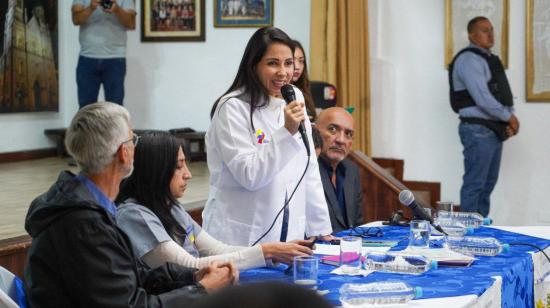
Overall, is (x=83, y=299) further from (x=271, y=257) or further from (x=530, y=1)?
(x=530, y=1)

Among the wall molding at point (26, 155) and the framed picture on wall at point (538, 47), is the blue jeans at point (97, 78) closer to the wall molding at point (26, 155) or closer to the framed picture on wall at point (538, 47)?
the wall molding at point (26, 155)

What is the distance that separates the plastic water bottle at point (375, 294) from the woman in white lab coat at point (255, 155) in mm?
743

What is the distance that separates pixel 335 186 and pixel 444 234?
782mm

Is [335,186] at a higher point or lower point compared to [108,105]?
lower

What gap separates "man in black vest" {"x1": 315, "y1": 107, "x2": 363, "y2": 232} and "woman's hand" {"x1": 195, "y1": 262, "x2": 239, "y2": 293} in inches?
55.7

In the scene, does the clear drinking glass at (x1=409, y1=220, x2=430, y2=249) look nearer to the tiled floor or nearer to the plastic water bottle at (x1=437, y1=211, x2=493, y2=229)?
the plastic water bottle at (x1=437, y1=211, x2=493, y2=229)

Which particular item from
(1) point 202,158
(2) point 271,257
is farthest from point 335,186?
(1) point 202,158

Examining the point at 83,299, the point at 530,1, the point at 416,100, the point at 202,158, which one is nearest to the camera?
the point at 83,299

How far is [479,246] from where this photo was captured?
3.15 metres

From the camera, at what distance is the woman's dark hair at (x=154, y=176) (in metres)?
2.78

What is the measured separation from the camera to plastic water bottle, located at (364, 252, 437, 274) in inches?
110

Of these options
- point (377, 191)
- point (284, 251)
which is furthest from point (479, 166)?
point (284, 251)

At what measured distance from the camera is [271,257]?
8.94 ft

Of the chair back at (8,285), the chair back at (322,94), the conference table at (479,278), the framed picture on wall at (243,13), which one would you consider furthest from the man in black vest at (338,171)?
the framed picture on wall at (243,13)
